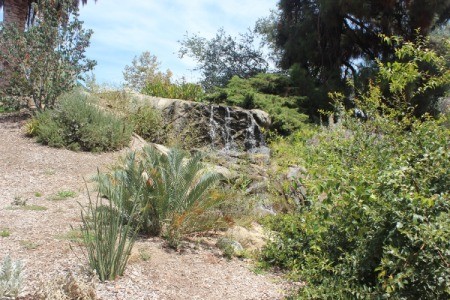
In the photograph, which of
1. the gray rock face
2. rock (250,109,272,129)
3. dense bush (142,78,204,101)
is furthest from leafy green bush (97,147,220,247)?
dense bush (142,78,204,101)

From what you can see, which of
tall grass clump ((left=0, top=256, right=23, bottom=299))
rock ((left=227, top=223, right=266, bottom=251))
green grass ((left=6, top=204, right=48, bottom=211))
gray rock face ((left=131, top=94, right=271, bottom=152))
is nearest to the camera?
tall grass clump ((left=0, top=256, right=23, bottom=299))

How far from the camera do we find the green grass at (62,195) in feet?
21.5

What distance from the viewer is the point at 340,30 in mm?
17734

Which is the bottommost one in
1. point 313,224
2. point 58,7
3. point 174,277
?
point 174,277

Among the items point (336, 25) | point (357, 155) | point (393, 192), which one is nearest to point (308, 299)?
point (393, 192)

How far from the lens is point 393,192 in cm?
307

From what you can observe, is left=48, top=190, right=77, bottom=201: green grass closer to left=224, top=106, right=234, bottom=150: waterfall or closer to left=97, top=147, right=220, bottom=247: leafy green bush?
left=97, top=147, right=220, bottom=247: leafy green bush

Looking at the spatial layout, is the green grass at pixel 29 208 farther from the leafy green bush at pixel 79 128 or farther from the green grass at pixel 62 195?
the leafy green bush at pixel 79 128

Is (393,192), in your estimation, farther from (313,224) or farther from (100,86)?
(100,86)

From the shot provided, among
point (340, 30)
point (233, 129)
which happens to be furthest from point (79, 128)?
point (340, 30)

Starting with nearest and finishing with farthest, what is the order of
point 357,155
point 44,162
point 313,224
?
point 313,224
point 357,155
point 44,162

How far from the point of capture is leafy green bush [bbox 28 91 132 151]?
9508mm

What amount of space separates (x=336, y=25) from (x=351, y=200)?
15331mm

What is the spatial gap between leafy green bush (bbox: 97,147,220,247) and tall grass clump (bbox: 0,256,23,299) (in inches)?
66.6
